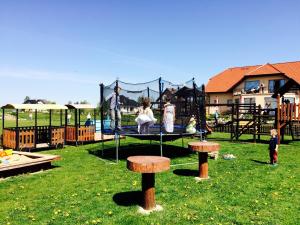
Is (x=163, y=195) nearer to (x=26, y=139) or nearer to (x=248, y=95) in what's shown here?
(x=26, y=139)

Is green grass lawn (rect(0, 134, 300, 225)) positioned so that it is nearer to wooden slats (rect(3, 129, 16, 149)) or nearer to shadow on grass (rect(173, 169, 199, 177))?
shadow on grass (rect(173, 169, 199, 177))

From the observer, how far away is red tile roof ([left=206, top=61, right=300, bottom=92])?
5162 centimetres

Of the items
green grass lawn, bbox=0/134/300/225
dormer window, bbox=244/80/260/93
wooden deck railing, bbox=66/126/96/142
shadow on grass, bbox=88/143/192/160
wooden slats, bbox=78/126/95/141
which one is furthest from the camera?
dormer window, bbox=244/80/260/93

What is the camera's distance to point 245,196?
852cm

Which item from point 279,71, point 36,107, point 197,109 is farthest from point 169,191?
point 279,71

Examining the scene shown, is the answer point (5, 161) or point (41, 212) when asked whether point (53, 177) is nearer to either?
point (5, 161)

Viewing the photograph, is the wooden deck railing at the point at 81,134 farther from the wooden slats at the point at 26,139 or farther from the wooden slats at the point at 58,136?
the wooden slats at the point at 26,139

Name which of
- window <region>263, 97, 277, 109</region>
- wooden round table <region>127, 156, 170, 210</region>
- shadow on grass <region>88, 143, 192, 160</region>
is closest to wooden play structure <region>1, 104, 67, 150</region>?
shadow on grass <region>88, 143, 192, 160</region>

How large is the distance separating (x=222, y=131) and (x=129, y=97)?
1551 centimetres

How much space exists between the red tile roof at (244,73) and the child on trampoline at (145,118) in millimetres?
40686

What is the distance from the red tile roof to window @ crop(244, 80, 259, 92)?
1.40 metres

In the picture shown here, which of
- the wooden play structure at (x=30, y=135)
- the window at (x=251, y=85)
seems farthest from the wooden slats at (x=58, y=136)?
the window at (x=251, y=85)

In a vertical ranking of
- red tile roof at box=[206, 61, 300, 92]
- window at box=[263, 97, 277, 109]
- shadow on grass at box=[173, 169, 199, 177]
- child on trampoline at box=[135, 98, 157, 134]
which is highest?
red tile roof at box=[206, 61, 300, 92]

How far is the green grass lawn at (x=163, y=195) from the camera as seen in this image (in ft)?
23.0
